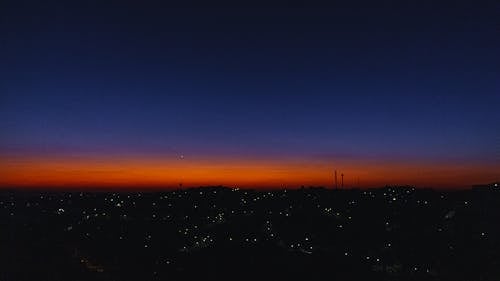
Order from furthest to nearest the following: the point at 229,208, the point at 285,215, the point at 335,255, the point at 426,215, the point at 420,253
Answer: the point at 229,208, the point at 285,215, the point at 426,215, the point at 335,255, the point at 420,253

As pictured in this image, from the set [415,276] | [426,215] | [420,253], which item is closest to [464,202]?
[426,215]

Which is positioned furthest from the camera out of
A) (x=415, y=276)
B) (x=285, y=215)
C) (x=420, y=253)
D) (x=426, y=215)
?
(x=285, y=215)

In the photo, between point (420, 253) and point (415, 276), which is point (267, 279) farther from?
point (420, 253)

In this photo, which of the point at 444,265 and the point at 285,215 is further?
the point at 285,215

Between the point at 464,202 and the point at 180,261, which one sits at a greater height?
the point at 464,202

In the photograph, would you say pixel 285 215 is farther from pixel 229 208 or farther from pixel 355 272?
pixel 355 272

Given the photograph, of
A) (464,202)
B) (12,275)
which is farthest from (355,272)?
(464,202)
